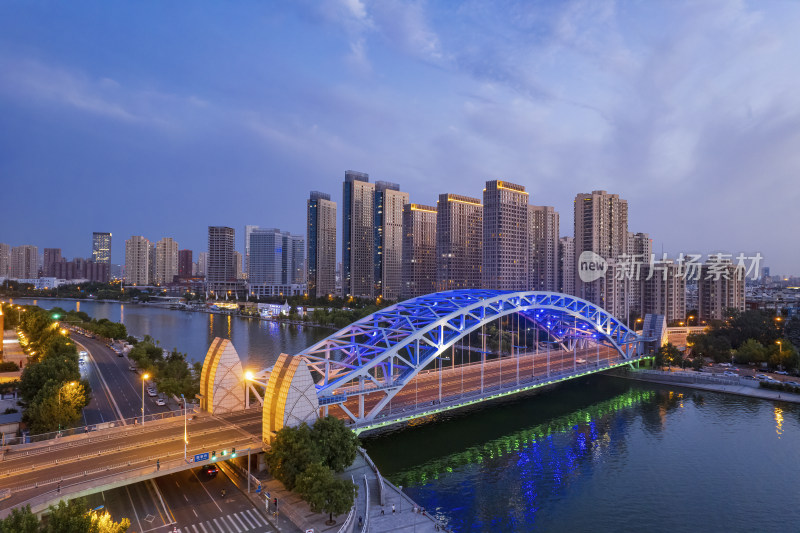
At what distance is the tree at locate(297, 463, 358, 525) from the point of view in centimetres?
2238

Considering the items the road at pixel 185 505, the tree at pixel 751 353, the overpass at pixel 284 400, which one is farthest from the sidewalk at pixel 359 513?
the tree at pixel 751 353

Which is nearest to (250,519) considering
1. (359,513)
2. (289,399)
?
(359,513)

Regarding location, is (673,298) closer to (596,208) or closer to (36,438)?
(596,208)

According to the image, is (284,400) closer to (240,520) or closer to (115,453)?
(240,520)

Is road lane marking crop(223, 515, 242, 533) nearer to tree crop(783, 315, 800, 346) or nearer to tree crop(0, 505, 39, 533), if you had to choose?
tree crop(0, 505, 39, 533)

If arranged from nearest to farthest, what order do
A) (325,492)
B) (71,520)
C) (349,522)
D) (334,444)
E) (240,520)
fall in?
(71,520) < (349,522) < (325,492) < (240,520) < (334,444)

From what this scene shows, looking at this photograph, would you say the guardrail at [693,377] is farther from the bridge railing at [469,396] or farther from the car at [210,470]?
the car at [210,470]

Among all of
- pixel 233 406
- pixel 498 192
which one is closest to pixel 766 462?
pixel 233 406

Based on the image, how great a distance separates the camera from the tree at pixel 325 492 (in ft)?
73.4

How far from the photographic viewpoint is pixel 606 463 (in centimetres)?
3612

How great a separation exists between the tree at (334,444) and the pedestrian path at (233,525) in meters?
4.67

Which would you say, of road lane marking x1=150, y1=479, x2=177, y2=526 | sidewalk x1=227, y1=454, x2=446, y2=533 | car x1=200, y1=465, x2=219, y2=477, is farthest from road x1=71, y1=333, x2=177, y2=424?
sidewalk x1=227, y1=454, x2=446, y2=533

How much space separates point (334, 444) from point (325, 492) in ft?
14.9

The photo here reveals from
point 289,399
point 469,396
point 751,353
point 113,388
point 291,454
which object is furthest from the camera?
point 751,353
